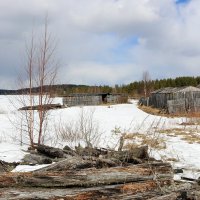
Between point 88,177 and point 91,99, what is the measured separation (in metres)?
38.2

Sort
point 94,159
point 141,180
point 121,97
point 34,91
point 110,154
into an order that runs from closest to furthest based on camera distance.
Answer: point 141,180
point 94,159
point 110,154
point 34,91
point 121,97

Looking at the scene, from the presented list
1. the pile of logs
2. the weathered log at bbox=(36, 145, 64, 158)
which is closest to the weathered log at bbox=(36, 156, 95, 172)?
the pile of logs

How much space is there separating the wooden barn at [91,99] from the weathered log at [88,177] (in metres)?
33.7

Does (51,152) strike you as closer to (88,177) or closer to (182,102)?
(88,177)

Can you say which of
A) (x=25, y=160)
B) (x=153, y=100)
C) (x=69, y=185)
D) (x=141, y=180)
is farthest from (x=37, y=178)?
(x=153, y=100)

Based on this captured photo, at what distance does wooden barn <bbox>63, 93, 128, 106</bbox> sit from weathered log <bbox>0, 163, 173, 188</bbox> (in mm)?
33726

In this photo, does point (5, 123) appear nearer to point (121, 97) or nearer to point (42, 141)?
point (42, 141)

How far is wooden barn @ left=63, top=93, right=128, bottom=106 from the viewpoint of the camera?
40.2m

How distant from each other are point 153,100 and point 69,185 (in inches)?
1321

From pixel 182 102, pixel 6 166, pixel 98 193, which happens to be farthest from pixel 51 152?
pixel 182 102

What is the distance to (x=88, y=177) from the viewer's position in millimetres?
4480

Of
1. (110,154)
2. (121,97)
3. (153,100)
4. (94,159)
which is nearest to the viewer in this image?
(94,159)

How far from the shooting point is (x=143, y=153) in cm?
658

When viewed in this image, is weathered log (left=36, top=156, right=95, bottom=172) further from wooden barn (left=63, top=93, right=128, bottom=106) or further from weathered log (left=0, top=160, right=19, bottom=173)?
wooden barn (left=63, top=93, right=128, bottom=106)
